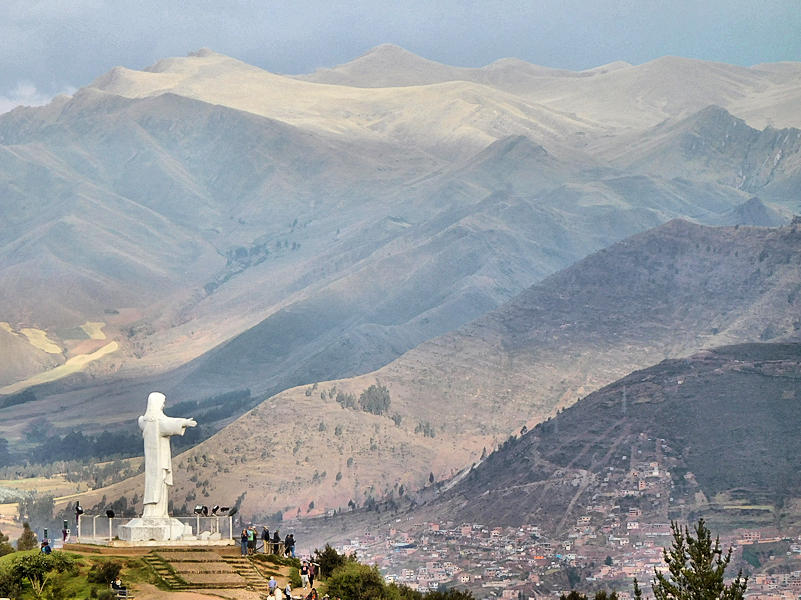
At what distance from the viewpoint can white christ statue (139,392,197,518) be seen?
69688 millimetres

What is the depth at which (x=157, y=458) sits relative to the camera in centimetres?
6975

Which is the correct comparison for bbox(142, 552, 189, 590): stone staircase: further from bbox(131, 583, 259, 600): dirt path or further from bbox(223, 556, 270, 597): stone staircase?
bbox(223, 556, 270, 597): stone staircase

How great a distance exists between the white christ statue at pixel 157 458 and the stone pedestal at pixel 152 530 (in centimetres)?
64

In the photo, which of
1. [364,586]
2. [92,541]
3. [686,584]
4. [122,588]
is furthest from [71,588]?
[686,584]

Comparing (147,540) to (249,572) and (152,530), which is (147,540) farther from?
(249,572)

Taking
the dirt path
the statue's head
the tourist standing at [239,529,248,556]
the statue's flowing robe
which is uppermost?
the statue's head

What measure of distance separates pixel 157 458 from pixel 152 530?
3.08m

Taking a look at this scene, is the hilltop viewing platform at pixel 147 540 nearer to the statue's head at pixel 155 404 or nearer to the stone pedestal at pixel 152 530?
the stone pedestal at pixel 152 530

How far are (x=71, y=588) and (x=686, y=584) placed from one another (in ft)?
73.1

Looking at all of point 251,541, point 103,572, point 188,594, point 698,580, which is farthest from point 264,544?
point 698,580

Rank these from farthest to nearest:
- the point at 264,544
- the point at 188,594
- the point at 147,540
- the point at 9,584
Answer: the point at 264,544, the point at 147,540, the point at 188,594, the point at 9,584

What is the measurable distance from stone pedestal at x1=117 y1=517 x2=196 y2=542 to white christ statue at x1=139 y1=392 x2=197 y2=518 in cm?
64

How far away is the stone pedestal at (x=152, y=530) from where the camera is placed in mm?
68375

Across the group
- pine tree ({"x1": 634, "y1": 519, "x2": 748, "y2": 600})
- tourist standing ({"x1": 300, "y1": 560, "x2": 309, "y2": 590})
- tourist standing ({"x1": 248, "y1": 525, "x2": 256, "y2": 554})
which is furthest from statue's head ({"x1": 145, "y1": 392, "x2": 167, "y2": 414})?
pine tree ({"x1": 634, "y1": 519, "x2": 748, "y2": 600})
